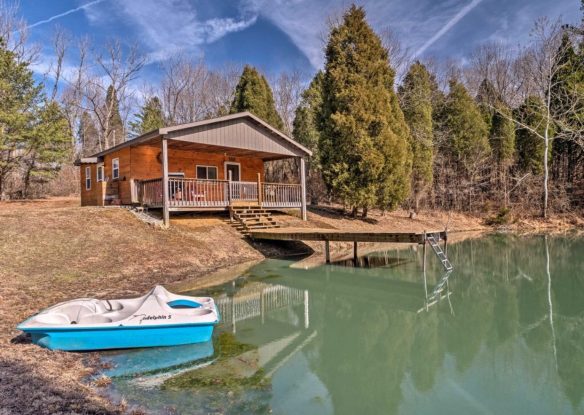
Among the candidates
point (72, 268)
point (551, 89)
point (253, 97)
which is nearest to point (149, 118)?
point (253, 97)

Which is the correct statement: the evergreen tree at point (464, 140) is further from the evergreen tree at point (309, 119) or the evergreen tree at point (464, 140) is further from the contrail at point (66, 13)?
the contrail at point (66, 13)

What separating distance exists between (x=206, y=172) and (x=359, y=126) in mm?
8035

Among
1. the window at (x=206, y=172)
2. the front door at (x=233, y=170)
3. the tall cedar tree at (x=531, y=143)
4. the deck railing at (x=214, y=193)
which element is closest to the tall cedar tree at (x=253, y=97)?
the front door at (x=233, y=170)

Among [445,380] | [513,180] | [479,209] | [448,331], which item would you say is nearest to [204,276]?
[448,331]

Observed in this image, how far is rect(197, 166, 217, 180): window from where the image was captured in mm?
18500

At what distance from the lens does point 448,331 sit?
21.5ft

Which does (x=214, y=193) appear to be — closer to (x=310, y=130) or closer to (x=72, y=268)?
(x=72, y=268)

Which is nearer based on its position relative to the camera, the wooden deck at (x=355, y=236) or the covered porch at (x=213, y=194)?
the wooden deck at (x=355, y=236)

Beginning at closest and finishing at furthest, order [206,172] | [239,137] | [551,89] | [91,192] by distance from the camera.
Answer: [239,137]
[206,172]
[91,192]
[551,89]

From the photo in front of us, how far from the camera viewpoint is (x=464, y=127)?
27.5 m

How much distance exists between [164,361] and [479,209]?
27.0 metres

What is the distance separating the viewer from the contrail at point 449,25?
91.4 feet

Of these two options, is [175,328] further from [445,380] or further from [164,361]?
[445,380]

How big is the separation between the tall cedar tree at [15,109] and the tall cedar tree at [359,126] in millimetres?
15696
